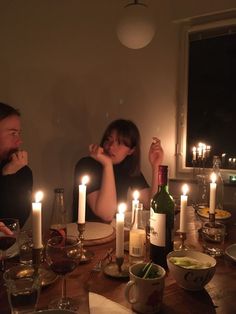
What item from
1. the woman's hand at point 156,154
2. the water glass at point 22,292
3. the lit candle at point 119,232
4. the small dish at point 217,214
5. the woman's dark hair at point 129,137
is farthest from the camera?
the woman's dark hair at point 129,137

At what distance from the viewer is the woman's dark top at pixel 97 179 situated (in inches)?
89.0

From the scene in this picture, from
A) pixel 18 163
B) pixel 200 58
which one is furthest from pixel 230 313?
pixel 200 58

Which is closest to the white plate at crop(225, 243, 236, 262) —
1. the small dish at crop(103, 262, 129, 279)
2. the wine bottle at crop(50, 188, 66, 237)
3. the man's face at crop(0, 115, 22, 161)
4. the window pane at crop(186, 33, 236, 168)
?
the small dish at crop(103, 262, 129, 279)

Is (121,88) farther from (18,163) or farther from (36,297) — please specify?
(36,297)

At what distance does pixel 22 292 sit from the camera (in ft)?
2.50

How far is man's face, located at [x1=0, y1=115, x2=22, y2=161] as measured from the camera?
7.17 ft

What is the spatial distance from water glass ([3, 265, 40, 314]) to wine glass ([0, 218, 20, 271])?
0.84 feet

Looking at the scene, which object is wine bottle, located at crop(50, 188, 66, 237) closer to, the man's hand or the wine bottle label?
the wine bottle label

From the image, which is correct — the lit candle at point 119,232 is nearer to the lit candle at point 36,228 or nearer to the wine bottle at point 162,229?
the wine bottle at point 162,229

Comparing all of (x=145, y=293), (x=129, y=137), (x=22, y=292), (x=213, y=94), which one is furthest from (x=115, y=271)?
(x=213, y=94)

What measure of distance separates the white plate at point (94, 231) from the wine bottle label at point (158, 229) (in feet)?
1.13

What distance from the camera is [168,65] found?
2.66 meters

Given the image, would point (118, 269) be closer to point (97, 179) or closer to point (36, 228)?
point (36, 228)

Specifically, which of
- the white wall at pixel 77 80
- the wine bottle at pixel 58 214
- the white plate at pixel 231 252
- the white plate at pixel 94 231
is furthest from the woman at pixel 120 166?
the white plate at pixel 231 252
